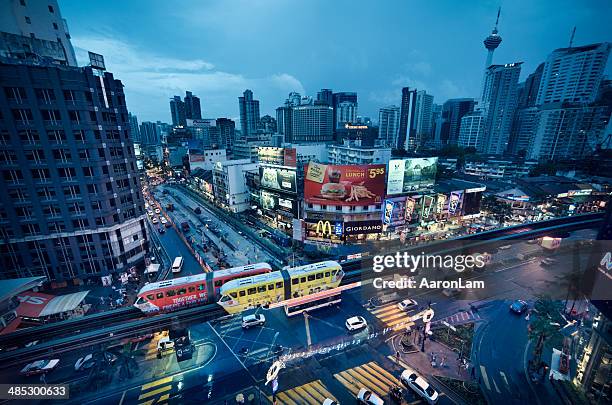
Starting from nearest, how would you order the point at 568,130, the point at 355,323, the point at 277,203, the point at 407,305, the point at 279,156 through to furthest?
1. the point at 355,323
2. the point at 407,305
3. the point at 277,203
4. the point at 279,156
5. the point at 568,130

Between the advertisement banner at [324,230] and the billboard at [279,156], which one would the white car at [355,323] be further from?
the billboard at [279,156]

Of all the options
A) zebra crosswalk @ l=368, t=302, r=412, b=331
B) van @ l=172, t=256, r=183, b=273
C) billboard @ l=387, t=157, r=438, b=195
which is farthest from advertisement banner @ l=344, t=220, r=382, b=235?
van @ l=172, t=256, r=183, b=273

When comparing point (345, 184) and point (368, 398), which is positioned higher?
point (345, 184)

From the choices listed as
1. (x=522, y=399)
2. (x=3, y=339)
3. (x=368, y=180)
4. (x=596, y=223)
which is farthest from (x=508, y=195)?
(x=3, y=339)

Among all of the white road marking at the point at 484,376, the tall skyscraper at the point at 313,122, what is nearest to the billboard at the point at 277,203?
the white road marking at the point at 484,376

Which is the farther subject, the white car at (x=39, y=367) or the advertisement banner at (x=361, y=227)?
the advertisement banner at (x=361, y=227)

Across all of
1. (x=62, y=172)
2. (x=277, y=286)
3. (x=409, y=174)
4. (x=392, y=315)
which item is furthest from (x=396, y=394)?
(x=62, y=172)

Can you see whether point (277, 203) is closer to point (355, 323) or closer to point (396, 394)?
point (355, 323)

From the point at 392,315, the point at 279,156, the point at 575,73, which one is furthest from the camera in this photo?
the point at 575,73
